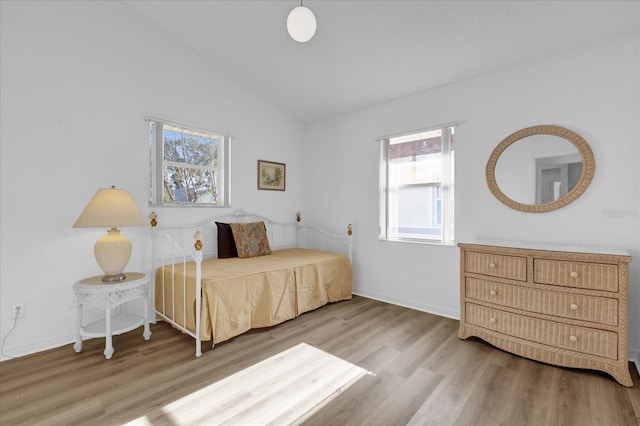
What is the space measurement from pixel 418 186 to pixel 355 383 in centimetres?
218

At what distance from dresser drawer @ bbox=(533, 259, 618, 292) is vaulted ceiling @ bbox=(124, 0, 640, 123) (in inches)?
67.8

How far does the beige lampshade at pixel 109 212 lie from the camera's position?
2137 mm

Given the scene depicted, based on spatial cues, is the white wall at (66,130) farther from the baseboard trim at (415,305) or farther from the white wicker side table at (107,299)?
the baseboard trim at (415,305)

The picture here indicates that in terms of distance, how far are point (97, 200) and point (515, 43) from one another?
11.4 feet

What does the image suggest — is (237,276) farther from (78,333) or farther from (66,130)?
(66,130)

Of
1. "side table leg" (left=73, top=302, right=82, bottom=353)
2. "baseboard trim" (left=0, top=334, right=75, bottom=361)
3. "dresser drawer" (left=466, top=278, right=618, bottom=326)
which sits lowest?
"baseboard trim" (left=0, top=334, right=75, bottom=361)

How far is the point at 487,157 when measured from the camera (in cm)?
280

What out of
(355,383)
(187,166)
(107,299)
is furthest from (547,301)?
(187,166)

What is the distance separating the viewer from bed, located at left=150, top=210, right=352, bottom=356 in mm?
2385

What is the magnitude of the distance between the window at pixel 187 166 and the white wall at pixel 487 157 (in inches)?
53.8

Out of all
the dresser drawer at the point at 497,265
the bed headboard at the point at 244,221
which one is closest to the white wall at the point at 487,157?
the bed headboard at the point at 244,221

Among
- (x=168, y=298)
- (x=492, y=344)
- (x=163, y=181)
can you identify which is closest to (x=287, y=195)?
(x=163, y=181)

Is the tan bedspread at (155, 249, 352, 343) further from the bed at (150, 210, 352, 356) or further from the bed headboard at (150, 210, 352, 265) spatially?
the bed headboard at (150, 210, 352, 265)

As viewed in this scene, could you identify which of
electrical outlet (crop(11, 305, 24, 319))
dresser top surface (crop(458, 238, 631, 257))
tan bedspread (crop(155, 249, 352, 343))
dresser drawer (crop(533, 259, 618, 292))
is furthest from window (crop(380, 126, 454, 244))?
electrical outlet (crop(11, 305, 24, 319))
